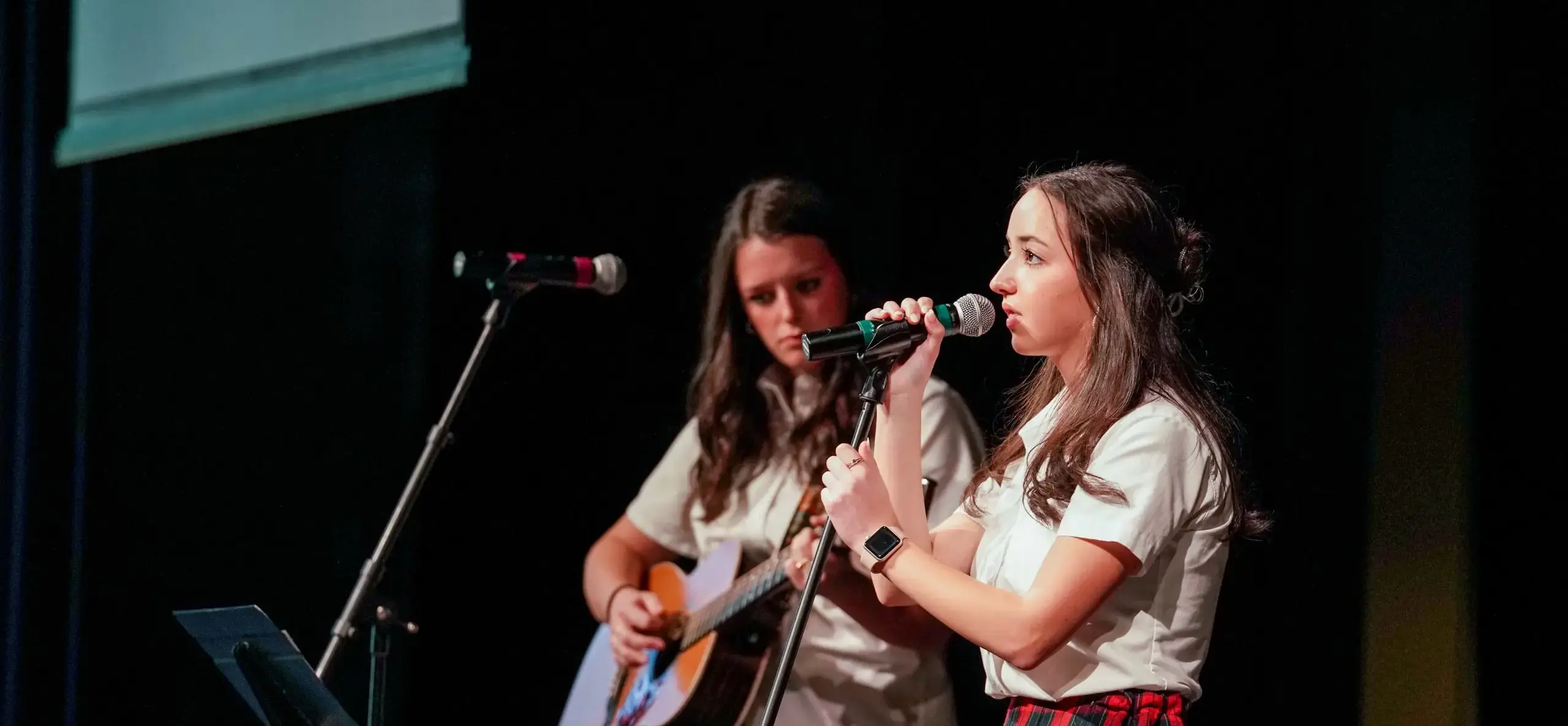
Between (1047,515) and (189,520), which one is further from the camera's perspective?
(189,520)

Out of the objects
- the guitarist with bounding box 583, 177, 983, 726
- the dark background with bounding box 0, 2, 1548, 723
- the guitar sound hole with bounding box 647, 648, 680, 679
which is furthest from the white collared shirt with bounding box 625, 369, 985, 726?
the dark background with bounding box 0, 2, 1548, 723

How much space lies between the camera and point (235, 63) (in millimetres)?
3475

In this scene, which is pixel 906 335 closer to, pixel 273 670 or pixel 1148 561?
pixel 1148 561

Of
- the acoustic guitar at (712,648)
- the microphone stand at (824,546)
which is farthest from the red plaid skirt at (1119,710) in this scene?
the acoustic guitar at (712,648)

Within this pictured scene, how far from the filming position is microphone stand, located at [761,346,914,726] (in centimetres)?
157

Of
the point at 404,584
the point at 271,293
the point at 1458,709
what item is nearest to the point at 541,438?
the point at 404,584

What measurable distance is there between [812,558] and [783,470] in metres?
0.45

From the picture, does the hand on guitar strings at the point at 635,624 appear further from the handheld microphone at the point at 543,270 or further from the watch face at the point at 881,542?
the watch face at the point at 881,542

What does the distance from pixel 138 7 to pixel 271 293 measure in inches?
33.5

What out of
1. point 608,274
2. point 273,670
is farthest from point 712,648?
point 273,670

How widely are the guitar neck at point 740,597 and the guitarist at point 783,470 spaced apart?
69 millimetres

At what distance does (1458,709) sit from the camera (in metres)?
1.96

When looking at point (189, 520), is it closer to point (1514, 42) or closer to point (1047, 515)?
point (1047, 515)

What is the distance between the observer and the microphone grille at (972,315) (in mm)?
1734
